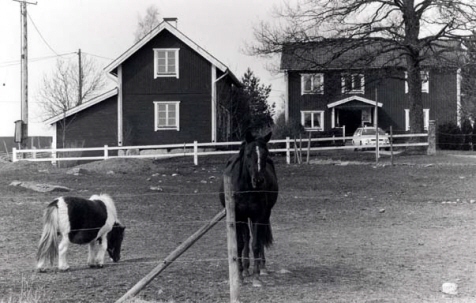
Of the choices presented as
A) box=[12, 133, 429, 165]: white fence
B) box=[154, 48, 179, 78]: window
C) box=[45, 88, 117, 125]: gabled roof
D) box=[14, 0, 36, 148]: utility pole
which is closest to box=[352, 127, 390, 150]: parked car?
box=[12, 133, 429, 165]: white fence

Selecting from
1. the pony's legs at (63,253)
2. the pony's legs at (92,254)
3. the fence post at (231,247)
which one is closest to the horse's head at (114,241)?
the pony's legs at (92,254)

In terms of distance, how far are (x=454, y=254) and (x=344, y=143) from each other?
29.8 meters

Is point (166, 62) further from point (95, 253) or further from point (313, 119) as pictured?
point (95, 253)

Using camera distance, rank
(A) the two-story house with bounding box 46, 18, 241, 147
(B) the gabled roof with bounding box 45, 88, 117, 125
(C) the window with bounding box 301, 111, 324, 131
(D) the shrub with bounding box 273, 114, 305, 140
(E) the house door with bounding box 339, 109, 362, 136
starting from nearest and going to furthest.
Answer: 1. (B) the gabled roof with bounding box 45, 88, 117, 125
2. (A) the two-story house with bounding box 46, 18, 241, 147
3. (D) the shrub with bounding box 273, 114, 305, 140
4. (C) the window with bounding box 301, 111, 324, 131
5. (E) the house door with bounding box 339, 109, 362, 136

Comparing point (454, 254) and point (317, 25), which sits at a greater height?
point (317, 25)

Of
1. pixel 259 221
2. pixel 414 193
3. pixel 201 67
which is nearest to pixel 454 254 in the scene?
pixel 259 221

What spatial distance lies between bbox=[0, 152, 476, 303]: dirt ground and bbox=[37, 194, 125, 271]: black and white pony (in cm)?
23

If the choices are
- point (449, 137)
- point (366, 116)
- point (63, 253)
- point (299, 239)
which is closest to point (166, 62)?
point (366, 116)

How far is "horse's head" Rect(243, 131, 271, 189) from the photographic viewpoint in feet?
26.9

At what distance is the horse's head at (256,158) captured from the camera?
8.20 meters

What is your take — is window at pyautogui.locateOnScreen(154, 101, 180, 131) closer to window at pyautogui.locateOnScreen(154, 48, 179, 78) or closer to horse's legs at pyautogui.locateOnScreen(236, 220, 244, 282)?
window at pyautogui.locateOnScreen(154, 48, 179, 78)

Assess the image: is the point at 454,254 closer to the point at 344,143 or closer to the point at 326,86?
the point at 326,86

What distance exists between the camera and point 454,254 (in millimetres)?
Answer: 10383

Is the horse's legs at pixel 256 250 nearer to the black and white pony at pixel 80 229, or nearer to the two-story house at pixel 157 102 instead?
the black and white pony at pixel 80 229
